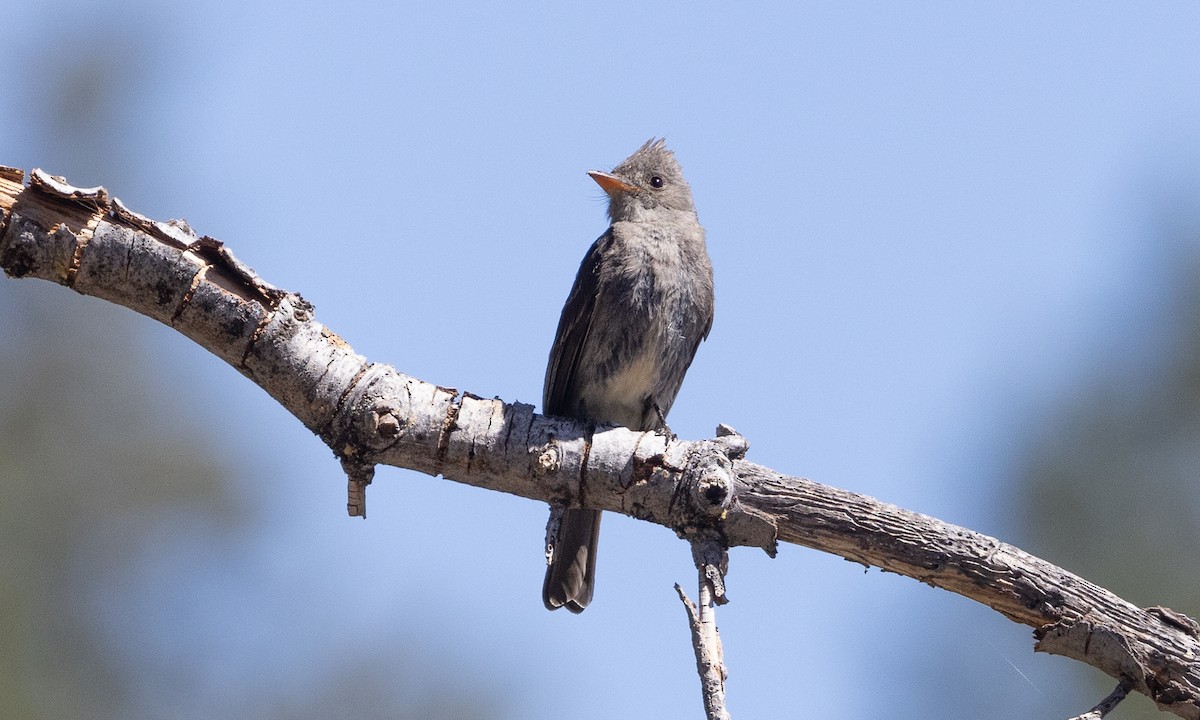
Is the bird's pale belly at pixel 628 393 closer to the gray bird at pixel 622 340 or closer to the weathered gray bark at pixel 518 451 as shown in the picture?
the gray bird at pixel 622 340

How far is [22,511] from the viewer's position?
10.9m

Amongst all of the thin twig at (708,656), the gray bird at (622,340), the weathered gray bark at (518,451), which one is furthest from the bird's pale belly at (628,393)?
the thin twig at (708,656)

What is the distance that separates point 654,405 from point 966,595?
89.1 inches

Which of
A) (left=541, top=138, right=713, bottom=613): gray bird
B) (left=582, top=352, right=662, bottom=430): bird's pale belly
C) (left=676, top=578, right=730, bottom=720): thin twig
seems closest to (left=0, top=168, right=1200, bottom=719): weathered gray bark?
(left=676, top=578, right=730, bottom=720): thin twig

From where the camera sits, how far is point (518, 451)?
13.6ft

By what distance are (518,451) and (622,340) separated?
1768 millimetres

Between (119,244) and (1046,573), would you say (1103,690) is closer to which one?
(1046,573)

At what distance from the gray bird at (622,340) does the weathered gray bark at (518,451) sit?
1431 millimetres

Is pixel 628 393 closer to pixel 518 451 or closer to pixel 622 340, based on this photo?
pixel 622 340

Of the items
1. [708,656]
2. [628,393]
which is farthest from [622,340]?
[708,656]

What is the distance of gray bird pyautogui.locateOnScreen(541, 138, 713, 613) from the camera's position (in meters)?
5.67

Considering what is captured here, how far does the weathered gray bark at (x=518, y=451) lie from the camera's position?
3.77 metres

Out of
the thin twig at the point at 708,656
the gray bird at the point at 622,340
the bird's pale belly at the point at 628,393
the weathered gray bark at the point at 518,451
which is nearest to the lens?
the thin twig at the point at 708,656

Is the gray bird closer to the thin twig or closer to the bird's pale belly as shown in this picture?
the bird's pale belly
